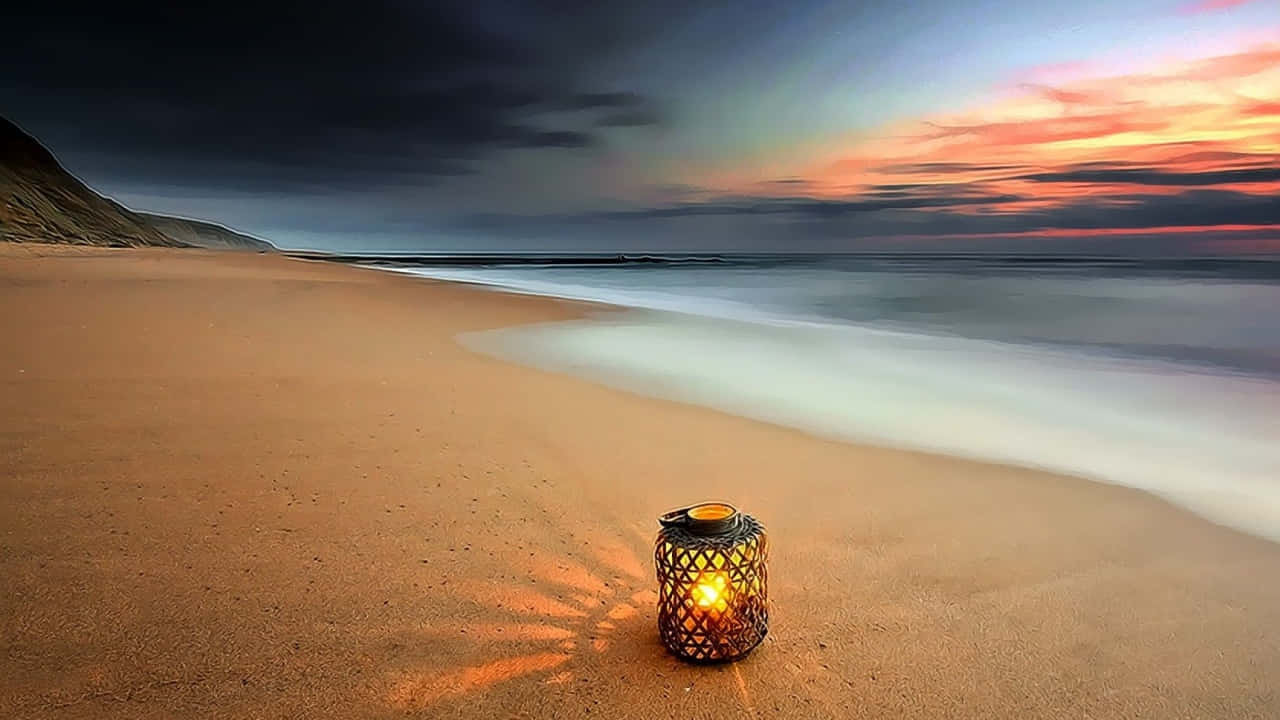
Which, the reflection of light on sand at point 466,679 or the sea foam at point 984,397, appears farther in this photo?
the sea foam at point 984,397

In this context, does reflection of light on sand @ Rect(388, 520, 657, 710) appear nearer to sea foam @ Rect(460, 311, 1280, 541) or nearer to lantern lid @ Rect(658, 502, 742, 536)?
lantern lid @ Rect(658, 502, 742, 536)

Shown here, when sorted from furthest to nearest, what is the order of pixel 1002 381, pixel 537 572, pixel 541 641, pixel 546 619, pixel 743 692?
pixel 1002 381 → pixel 537 572 → pixel 546 619 → pixel 541 641 → pixel 743 692

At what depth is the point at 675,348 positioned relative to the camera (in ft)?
25.1

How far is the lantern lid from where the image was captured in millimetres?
1682

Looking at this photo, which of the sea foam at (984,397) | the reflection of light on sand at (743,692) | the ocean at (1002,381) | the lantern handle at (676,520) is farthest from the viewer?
the ocean at (1002,381)

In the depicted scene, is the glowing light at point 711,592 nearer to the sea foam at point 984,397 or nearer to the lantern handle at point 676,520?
the lantern handle at point 676,520

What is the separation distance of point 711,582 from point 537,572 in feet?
2.36

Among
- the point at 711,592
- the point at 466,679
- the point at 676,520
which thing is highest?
the point at 676,520

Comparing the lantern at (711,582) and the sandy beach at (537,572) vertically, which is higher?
the lantern at (711,582)

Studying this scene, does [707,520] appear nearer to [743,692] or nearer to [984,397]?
[743,692]

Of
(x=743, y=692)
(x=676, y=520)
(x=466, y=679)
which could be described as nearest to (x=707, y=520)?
(x=676, y=520)

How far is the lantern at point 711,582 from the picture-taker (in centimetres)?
167

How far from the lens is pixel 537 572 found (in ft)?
7.25

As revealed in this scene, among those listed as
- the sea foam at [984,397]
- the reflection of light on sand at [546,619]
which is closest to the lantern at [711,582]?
the reflection of light on sand at [546,619]
